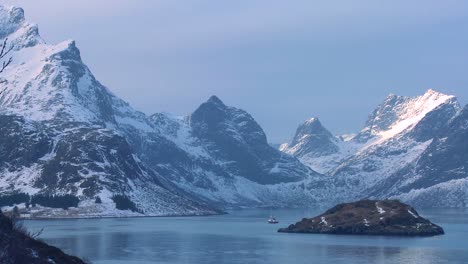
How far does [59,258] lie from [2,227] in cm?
924

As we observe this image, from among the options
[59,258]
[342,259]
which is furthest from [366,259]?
[59,258]

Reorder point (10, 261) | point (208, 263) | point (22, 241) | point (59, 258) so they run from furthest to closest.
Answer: point (208, 263), point (59, 258), point (22, 241), point (10, 261)

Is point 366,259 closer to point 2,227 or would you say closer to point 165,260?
point 165,260

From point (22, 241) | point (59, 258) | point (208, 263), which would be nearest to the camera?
point (22, 241)

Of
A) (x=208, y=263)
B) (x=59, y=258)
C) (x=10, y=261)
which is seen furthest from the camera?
(x=208, y=263)

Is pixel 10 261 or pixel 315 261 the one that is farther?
pixel 315 261

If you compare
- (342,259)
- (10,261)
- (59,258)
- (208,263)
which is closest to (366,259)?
(342,259)

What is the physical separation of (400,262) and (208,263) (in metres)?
40.0

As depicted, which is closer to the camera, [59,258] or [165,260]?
[59,258]

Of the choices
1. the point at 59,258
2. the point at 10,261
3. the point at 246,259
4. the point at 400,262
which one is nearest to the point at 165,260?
the point at 246,259

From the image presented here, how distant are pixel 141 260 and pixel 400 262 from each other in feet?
177

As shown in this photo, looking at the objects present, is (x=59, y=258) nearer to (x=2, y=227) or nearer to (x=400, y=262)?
(x=2, y=227)

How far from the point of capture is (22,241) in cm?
8438

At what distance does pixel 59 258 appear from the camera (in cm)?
9319
